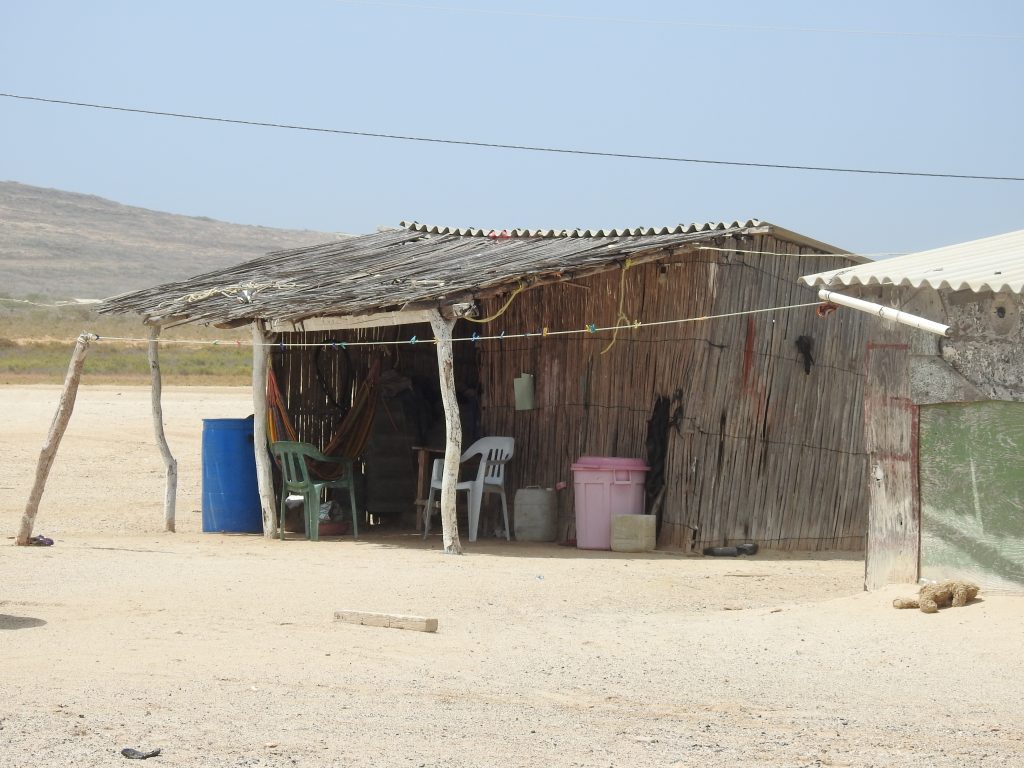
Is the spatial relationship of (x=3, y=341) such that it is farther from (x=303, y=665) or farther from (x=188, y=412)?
(x=303, y=665)

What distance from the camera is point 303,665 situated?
6305 mm

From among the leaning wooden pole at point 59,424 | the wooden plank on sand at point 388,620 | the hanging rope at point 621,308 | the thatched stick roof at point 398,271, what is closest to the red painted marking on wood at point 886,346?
the thatched stick roof at point 398,271

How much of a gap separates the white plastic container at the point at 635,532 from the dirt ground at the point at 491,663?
376 millimetres

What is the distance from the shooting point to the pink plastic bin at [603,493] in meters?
11.7

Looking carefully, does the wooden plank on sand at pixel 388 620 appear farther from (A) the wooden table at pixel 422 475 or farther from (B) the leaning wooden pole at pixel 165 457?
(B) the leaning wooden pole at pixel 165 457

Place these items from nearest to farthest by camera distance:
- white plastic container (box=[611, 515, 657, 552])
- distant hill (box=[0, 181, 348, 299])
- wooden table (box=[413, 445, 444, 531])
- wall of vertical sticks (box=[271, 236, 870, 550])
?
white plastic container (box=[611, 515, 657, 552]) → wall of vertical sticks (box=[271, 236, 870, 550]) → wooden table (box=[413, 445, 444, 531]) → distant hill (box=[0, 181, 348, 299])

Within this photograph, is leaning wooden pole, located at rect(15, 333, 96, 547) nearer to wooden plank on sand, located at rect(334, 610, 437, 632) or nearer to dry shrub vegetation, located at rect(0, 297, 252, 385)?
wooden plank on sand, located at rect(334, 610, 437, 632)

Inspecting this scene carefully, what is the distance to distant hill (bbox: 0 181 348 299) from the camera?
92875 mm

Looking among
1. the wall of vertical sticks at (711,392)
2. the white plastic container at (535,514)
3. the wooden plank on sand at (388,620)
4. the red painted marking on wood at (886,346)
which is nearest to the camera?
the wooden plank on sand at (388,620)

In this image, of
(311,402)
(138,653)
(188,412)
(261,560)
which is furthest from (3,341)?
(138,653)

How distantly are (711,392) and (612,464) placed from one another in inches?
40.7

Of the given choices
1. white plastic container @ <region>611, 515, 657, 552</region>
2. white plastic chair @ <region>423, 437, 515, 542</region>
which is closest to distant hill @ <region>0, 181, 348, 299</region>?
white plastic chair @ <region>423, 437, 515, 542</region>

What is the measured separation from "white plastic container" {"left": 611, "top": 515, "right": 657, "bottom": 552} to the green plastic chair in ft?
8.37

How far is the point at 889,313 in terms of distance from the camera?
25.5 ft
